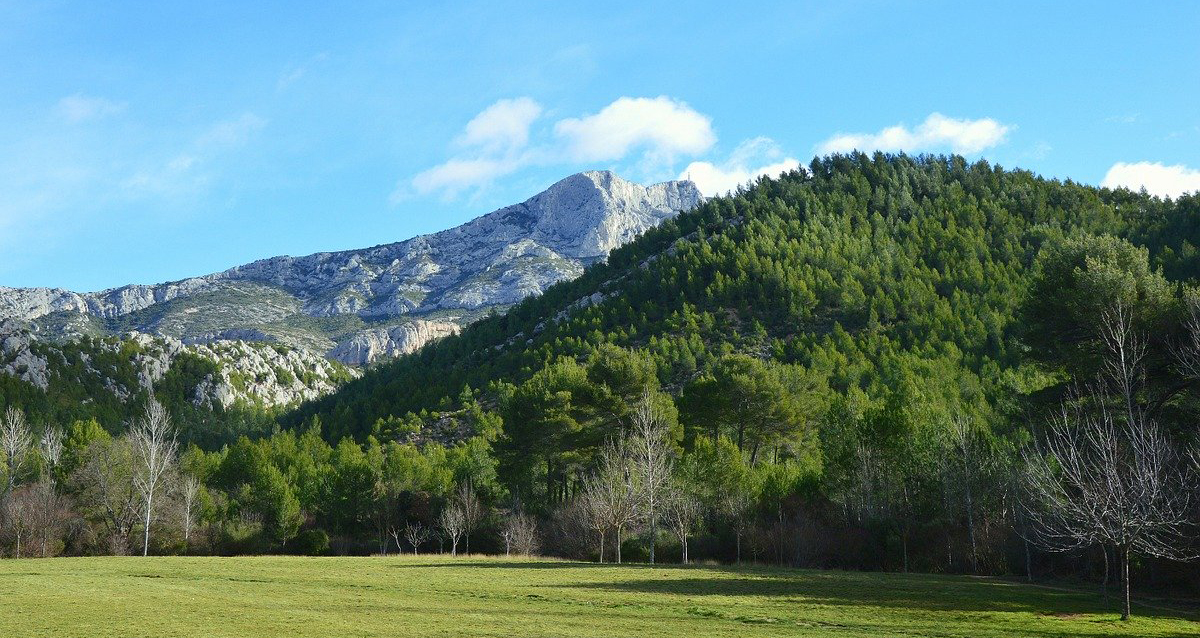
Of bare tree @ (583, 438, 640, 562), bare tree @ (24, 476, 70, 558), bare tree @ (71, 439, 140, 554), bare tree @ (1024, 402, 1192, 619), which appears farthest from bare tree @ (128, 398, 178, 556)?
Result: bare tree @ (1024, 402, 1192, 619)

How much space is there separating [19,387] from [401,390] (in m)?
78.7

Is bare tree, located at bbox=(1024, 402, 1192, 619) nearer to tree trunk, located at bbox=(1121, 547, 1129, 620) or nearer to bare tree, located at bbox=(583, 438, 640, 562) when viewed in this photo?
tree trunk, located at bbox=(1121, 547, 1129, 620)

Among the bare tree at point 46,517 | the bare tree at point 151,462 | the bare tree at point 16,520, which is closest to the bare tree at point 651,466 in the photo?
the bare tree at point 151,462

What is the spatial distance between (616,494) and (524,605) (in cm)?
2680

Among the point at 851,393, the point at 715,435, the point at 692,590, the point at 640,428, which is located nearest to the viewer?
the point at 692,590

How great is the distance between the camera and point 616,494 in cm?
5312

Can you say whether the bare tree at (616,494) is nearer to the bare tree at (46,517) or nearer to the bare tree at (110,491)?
the bare tree at (110,491)

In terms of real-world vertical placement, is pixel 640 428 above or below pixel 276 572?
above

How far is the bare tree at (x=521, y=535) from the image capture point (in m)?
58.5

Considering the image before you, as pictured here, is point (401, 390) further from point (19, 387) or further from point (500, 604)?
point (500, 604)

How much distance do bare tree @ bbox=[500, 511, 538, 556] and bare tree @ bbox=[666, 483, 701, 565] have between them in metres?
10.1

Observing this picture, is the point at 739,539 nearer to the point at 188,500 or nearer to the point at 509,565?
the point at 509,565

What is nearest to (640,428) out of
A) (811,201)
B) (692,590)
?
(692,590)

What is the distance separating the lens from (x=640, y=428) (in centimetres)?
5622
